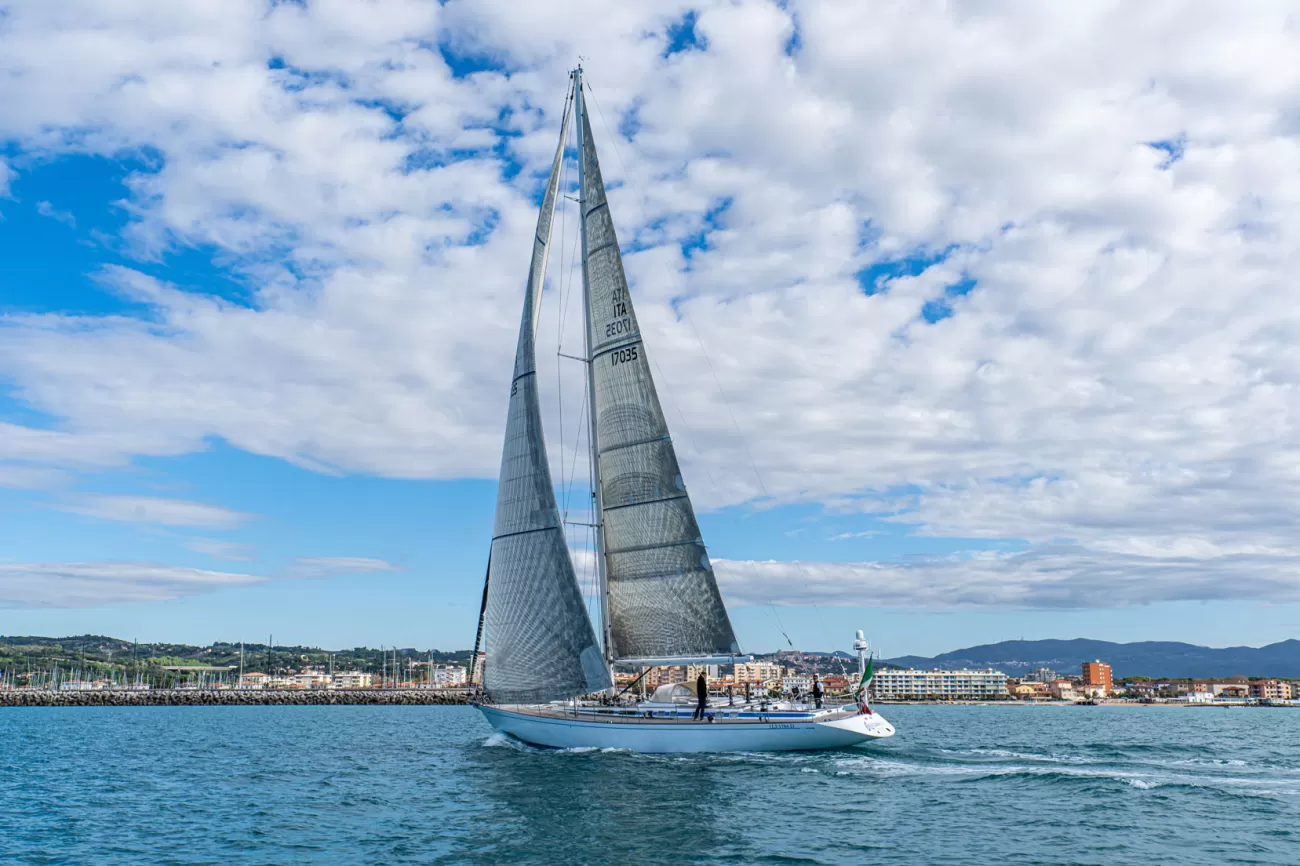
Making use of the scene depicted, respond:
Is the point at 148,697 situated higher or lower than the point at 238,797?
lower

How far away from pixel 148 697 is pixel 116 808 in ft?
414

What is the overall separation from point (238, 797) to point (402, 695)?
5282 inches

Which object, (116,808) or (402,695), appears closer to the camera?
(116,808)

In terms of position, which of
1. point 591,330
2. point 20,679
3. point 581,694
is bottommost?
point 20,679

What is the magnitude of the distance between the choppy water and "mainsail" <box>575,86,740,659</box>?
3676mm

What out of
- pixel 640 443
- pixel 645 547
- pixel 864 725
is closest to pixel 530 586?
pixel 645 547

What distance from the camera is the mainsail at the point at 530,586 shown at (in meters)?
27.5

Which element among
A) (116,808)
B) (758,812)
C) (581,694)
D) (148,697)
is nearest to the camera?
(758,812)

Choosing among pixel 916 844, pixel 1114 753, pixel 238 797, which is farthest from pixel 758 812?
pixel 1114 753

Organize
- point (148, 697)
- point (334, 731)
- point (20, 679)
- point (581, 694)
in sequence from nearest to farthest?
1. point (581, 694)
2. point (334, 731)
3. point (148, 697)
4. point (20, 679)

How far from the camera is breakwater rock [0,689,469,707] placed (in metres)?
130

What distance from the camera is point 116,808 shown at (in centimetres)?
2272

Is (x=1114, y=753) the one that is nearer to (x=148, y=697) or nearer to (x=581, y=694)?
(x=581, y=694)

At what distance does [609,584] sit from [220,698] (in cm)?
13072
